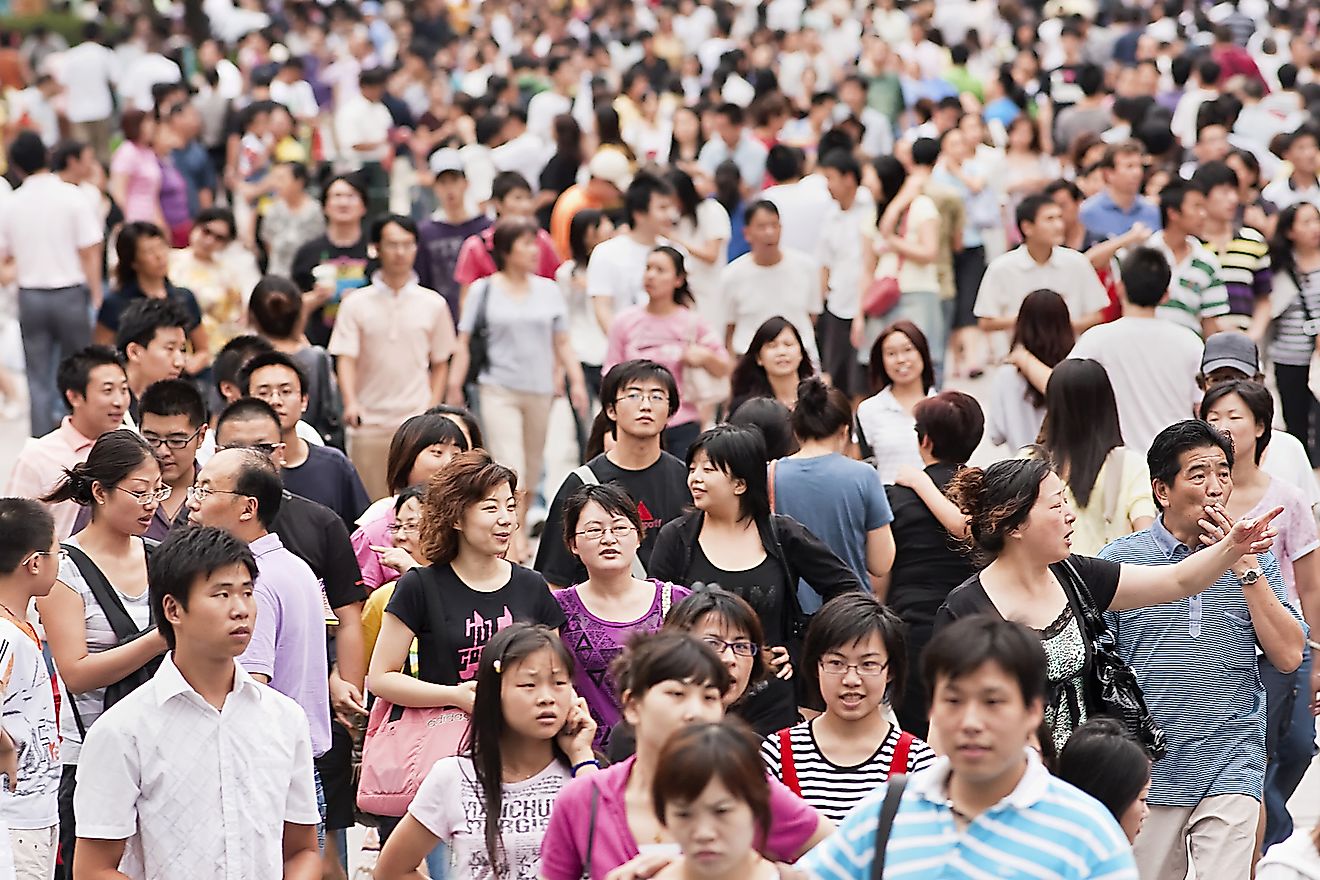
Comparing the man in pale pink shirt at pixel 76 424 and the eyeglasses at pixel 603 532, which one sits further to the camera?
the man in pale pink shirt at pixel 76 424

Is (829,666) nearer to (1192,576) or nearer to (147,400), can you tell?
(1192,576)

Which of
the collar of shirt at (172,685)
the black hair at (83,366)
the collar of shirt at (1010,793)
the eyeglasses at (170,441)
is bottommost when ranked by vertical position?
the collar of shirt at (1010,793)

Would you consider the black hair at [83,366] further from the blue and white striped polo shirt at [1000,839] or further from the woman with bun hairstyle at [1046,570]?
the blue and white striped polo shirt at [1000,839]

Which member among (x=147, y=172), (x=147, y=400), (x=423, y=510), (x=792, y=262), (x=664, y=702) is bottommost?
(x=664, y=702)

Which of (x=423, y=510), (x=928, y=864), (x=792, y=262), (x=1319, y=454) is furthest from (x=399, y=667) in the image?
(x=1319, y=454)

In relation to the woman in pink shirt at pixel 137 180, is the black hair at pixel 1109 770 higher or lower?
lower

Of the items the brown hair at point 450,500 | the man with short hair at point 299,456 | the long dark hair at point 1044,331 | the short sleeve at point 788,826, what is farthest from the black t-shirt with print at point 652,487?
the short sleeve at point 788,826

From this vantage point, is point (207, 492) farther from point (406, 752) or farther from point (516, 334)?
point (516, 334)

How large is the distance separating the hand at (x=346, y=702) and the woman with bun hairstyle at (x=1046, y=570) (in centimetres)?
180

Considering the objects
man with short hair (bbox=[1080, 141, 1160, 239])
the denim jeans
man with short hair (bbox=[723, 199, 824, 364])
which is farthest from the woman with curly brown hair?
man with short hair (bbox=[1080, 141, 1160, 239])

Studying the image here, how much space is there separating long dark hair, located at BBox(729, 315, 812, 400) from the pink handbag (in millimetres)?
2930

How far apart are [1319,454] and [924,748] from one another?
6.48 m

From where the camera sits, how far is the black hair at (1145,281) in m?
8.47

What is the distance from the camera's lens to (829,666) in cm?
498
